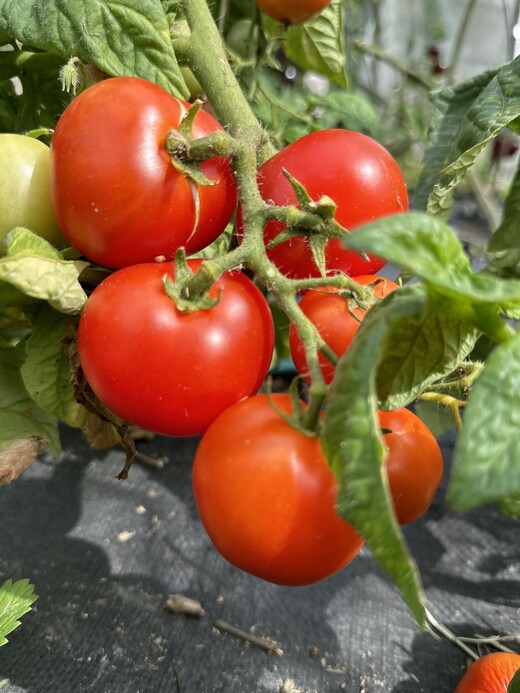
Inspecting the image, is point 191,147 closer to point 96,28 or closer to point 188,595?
point 96,28

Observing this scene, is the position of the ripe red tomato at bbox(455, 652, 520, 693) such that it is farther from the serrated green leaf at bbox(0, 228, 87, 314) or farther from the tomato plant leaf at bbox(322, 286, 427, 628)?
the serrated green leaf at bbox(0, 228, 87, 314)

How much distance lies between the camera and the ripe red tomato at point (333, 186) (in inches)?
20.4

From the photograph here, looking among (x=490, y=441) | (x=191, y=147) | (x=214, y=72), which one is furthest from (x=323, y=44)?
(x=490, y=441)

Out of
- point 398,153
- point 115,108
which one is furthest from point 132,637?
point 398,153

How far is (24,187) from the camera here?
1.82ft

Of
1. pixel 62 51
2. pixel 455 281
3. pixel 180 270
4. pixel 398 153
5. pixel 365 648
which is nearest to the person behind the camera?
pixel 455 281

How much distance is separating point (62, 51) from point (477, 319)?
0.44m

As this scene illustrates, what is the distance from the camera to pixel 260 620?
86 centimetres

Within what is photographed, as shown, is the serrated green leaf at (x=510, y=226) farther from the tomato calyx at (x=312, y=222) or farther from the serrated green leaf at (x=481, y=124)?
the tomato calyx at (x=312, y=222)

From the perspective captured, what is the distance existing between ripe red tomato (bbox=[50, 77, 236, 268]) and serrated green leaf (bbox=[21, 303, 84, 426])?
0.11 m

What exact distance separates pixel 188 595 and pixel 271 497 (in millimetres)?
574

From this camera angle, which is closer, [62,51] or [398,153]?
[62,51]

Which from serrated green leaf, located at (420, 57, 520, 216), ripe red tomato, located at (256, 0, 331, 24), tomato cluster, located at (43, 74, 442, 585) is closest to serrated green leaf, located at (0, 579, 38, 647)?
tomato cluster, located at (43, 74, 442, 585)

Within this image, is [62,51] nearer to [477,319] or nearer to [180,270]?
[180,270]
